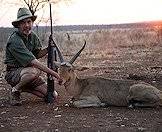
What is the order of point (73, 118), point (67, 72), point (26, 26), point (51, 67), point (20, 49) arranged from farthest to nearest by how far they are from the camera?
point (51, 67) < point (67, 72) < point (26, 26) < point (20, 49) < point (73, 118)

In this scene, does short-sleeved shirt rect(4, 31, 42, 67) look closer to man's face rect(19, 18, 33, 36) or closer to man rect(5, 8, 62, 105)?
man rect(5, 8, 62, 105)

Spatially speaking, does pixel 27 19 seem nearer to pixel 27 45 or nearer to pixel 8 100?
pixel 27 45

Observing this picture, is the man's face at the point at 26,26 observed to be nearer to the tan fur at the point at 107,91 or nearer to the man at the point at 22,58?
the man at the point at 22,58

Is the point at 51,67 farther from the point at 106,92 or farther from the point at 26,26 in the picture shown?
the point at 106,92

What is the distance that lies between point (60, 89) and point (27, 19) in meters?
3.10

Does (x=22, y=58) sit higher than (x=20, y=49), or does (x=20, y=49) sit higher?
(x=20, y=49)

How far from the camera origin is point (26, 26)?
10922 mm

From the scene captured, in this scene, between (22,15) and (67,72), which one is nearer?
(22,15)

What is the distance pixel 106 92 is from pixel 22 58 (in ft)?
6.65

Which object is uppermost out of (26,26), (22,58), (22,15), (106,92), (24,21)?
(22,15)

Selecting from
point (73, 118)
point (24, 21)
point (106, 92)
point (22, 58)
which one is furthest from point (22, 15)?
point (73, 118)

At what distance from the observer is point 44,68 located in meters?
10.7

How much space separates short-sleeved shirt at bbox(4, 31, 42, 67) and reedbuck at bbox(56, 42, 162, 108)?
0.75 meters

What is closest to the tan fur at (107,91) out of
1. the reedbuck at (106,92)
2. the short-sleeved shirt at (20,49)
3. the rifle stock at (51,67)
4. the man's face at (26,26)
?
the reedbuck at (106,92)
